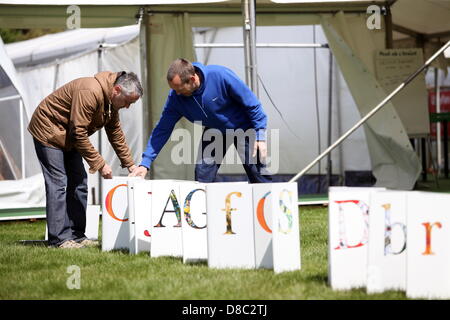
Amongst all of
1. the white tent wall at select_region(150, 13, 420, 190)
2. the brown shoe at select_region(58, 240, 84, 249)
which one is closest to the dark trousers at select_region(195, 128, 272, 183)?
the brown shoe at select_region(58, 240, 84, 249)

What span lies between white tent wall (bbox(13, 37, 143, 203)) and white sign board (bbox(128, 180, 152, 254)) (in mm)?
3344

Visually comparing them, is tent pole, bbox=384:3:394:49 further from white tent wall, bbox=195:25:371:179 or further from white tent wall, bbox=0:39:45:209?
white tent wall, bbox=0:39:45:209

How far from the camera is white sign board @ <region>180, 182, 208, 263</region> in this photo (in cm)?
343

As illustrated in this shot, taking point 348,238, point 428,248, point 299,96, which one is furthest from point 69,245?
point 299,96

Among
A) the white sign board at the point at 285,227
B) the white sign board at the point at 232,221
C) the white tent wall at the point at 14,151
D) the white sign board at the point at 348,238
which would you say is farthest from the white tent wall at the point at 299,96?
the white sign board at the point at 348,238

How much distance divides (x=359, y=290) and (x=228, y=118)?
174 cm

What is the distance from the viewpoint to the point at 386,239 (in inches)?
101

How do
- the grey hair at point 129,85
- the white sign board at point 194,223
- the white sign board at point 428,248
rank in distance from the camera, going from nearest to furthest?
the white sign board at point 428,248, the white sign board at point 194,223, the grey hair at point 129,85

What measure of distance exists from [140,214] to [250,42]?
249 cm

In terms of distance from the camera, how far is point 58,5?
6113 millimetres

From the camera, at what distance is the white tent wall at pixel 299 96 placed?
26.0 feet

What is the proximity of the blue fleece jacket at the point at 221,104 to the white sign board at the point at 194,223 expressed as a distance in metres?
0.72

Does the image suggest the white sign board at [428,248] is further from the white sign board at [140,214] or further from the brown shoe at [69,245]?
the brown shoe at [69,245]
